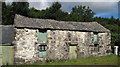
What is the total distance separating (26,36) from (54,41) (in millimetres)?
3633

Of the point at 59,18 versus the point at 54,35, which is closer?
the point at 54,35

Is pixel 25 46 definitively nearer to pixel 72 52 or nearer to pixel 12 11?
pixel 72 52

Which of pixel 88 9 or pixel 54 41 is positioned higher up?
pixel 88 9

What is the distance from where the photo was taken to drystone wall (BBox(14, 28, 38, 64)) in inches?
875

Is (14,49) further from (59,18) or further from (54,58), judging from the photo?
(59,18)

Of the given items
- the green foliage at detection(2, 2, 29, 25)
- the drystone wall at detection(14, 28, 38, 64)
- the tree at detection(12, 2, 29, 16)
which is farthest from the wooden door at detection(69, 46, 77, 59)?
the tree at detection(12, 2, 29, 16)

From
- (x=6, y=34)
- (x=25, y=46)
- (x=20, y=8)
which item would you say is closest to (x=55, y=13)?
(x=20, y=8)

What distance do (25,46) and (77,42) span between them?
23.3 feet

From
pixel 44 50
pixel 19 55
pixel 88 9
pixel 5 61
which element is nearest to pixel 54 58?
pixel 44 50

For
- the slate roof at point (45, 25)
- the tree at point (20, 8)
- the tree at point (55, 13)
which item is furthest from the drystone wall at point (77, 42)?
the tree at point (20, 8)

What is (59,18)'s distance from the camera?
42.7 m

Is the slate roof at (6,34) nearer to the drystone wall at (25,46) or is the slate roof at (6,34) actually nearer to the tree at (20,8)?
the drystone wall at (25,46)

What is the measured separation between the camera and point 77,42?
2612 centimetres

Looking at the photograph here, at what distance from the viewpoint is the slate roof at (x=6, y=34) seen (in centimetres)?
2446
